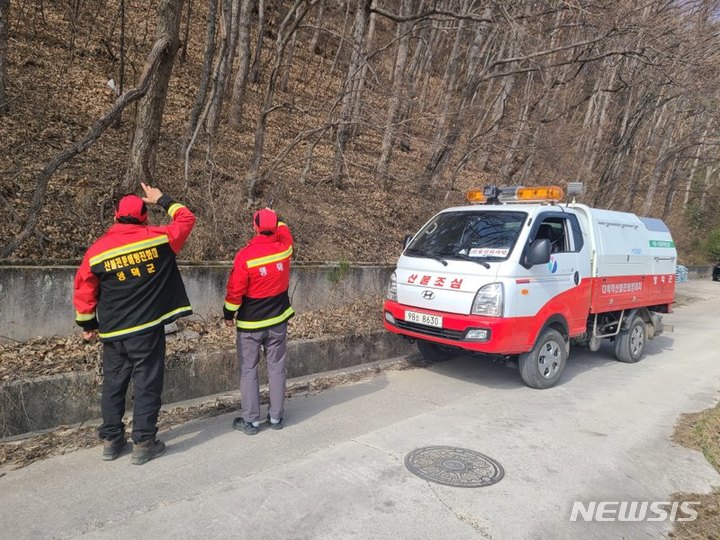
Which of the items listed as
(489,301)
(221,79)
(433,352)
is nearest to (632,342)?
(433,352)

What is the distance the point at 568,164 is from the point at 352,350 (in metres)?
14.1

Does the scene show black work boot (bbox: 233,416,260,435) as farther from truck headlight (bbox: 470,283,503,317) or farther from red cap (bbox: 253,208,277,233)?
truck headlight (bbox: 470,283,503,317)

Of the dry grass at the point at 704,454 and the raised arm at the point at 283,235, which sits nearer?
the dry grass at the point at 704,454

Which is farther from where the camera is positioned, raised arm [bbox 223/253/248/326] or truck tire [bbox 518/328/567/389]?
truck tire [bbox 518/328/567/389]

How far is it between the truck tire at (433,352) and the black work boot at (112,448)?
4257mm

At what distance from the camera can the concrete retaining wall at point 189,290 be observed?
17.5 feet

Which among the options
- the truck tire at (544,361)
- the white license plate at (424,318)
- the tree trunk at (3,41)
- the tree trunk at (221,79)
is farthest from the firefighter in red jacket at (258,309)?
the tree trunk at (221,79)

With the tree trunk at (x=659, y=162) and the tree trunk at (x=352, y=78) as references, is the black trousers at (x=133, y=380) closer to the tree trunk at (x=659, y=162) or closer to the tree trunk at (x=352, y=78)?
the tree trunk at (x=352, y=78)

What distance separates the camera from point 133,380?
399 centimetres

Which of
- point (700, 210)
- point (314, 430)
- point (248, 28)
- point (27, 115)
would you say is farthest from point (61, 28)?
point (700, 210)

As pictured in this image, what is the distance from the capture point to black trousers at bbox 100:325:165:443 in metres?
3.99

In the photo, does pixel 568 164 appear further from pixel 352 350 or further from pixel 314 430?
pixel 314 430

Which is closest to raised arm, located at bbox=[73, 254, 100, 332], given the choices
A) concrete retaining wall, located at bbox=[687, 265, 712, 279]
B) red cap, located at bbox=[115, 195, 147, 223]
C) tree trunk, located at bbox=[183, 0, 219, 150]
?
red cap, located at bbox=[115, 195, 147, 223]

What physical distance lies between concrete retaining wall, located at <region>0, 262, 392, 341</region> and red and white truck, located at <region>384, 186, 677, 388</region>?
5.74ft
